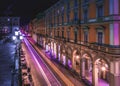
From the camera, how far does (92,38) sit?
30469 millimetres

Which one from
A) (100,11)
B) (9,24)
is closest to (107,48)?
(100,11)

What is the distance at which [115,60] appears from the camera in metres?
24.6

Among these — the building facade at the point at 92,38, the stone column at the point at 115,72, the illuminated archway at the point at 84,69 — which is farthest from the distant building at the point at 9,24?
the stone column at the point at 115,72

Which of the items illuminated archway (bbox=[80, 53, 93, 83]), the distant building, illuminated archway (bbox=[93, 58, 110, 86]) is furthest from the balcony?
the distant building

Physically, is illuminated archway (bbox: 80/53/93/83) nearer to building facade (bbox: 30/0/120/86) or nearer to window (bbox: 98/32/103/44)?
building facade (bbox: 30/0/120/86)

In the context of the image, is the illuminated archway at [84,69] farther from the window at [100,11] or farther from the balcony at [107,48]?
the window at [100,11]

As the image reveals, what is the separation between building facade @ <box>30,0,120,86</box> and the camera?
2495 cm

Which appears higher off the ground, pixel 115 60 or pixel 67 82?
pixel 115 60

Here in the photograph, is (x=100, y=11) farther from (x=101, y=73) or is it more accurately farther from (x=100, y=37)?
(x=101, y=73)

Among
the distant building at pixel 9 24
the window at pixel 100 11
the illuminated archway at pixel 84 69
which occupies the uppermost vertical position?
the distant building at pixel 9 24

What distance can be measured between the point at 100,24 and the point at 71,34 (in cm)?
1266

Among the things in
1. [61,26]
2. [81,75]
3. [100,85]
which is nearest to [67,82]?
[81,75]

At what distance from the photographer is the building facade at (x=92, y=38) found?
24953 mm

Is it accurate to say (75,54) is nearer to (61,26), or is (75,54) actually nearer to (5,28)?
(61,26)
